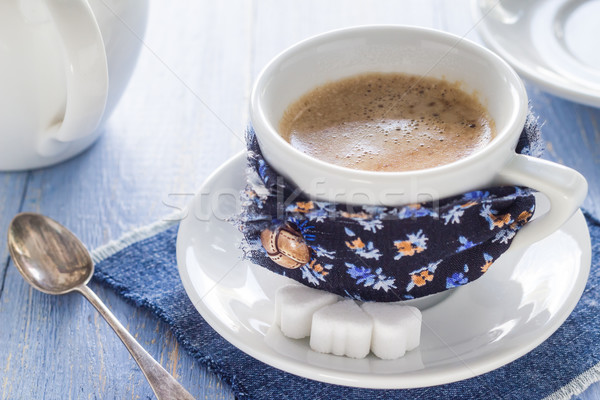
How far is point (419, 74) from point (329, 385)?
51cm

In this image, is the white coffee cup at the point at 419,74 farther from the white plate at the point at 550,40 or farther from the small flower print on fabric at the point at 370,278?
the white plate at the point at 550,40

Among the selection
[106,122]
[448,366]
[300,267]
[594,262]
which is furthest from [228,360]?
[106,122]

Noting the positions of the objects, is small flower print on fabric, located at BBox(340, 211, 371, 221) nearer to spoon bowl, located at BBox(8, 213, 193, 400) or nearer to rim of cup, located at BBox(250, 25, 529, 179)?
rim of cup, located at BBox(250, 25, 529, 179)

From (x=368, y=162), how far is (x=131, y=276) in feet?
1.44

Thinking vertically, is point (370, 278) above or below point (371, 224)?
below

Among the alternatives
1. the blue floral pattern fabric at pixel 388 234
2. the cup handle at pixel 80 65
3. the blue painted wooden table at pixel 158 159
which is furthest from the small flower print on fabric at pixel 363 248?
the cup handle at pixel 80 65

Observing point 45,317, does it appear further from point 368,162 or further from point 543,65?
point 543,65

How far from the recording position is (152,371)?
0.95m

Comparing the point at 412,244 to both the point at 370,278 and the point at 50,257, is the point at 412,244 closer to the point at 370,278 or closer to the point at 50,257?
the point at 370,278

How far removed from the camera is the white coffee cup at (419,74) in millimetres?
882

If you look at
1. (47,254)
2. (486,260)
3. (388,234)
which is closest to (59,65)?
(47,254)

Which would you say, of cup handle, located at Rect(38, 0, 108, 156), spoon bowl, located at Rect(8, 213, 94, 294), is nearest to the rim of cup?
cup handle, located at Rect(38, 0, 108, 156)

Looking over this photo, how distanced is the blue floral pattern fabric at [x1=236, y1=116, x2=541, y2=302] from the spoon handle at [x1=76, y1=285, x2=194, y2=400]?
7.8 inches

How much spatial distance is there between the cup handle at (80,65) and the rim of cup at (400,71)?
298 mm
